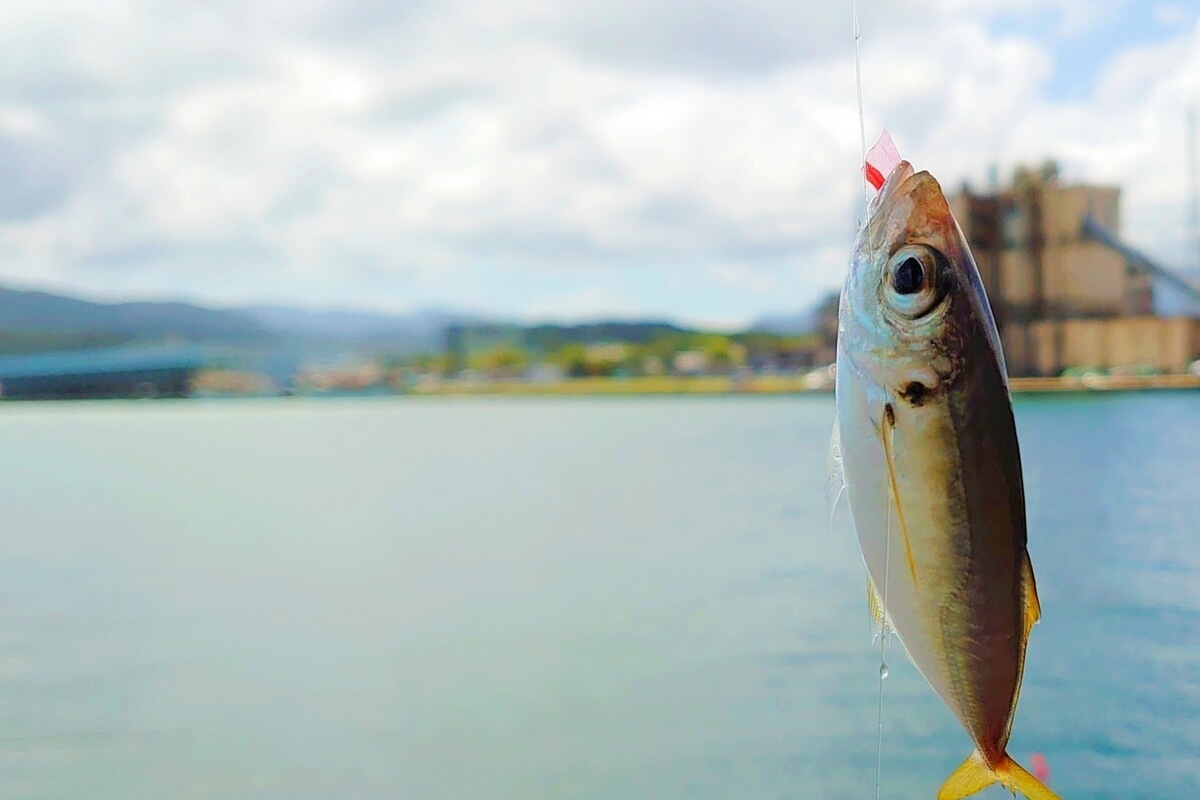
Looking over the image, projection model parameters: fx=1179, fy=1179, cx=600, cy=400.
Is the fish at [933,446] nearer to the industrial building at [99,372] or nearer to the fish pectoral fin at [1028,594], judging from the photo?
the fish pectoral fin at [1028,594]

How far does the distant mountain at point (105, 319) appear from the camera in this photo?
92188 millimetres

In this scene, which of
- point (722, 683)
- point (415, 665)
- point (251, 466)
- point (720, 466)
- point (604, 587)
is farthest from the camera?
point (251, 466)

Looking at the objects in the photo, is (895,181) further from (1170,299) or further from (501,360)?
(501,360)

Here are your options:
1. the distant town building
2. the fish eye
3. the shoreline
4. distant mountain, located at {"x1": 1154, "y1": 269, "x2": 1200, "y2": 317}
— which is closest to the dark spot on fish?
the fish eye

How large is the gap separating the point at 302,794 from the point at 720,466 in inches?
1221

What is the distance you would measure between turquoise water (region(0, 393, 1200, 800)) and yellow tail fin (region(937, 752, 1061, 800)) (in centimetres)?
681

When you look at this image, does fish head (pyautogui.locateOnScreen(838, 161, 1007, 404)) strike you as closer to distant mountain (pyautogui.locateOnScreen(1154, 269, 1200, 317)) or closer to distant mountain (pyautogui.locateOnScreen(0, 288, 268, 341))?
distant mountain (pyautogui.locateOnScreen(1154, 269, 1200, 317))

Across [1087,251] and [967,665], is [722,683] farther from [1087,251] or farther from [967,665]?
[1087,251]

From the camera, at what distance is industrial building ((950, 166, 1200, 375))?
6712 cm

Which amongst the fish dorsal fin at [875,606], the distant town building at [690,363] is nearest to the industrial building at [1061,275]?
the distant town building at [690,363]

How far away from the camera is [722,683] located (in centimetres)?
1234

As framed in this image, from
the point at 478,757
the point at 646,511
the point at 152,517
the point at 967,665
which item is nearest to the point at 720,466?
the point at 646,511

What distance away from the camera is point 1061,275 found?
68438 millimetres

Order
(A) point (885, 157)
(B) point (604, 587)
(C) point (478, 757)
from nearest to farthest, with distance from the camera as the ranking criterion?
(A) point (885, 157) → (C) point (478, 757) → (B) point (604, 587)
